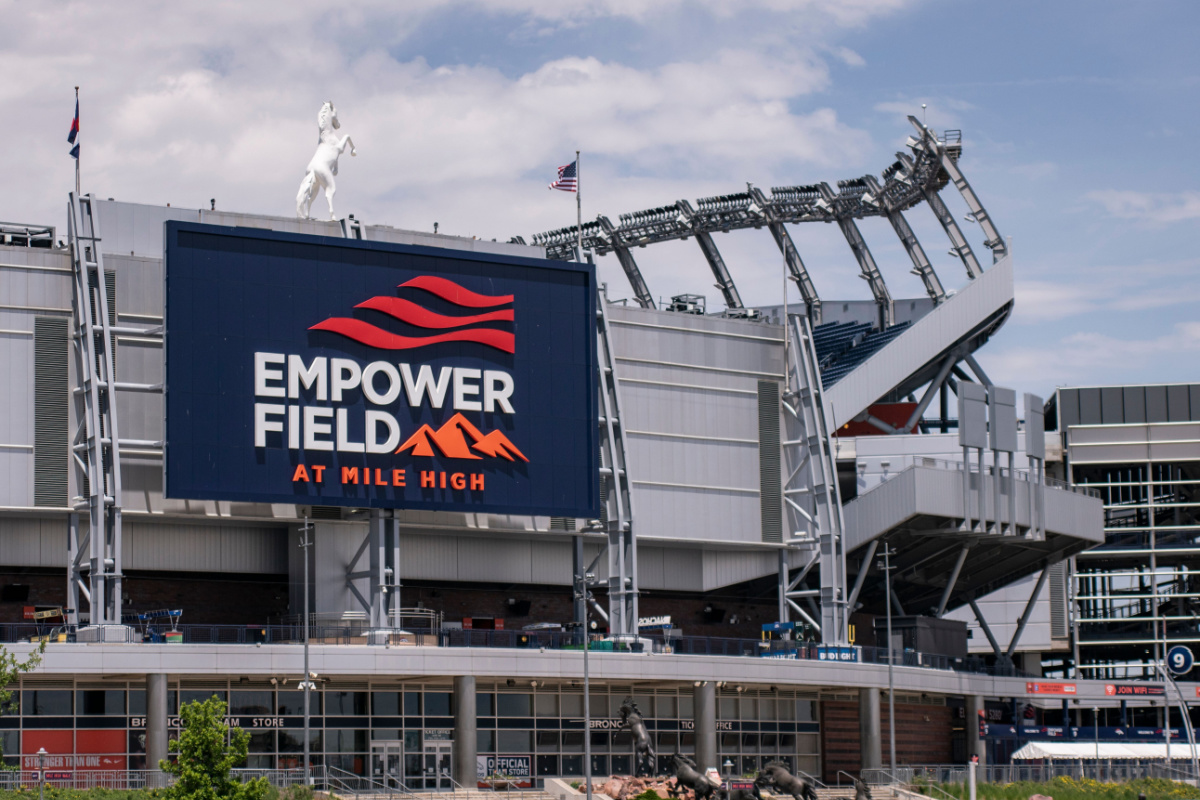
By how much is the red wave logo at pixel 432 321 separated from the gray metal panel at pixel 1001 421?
29079 millimetres

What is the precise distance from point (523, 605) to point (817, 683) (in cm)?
1518

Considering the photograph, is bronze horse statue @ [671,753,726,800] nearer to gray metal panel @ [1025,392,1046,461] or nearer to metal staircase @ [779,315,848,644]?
metal staircase @ [779,315,848,644]

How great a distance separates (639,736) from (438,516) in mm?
14738

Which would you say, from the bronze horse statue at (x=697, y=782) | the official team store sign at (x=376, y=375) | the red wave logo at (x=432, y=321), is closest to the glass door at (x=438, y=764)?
the official team store sign at (x=376, y=375)

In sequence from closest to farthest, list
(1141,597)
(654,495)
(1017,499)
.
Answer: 1. (654,495)
2. (1017,499)
3. (1141,597)

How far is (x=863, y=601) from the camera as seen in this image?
10481 centimetres

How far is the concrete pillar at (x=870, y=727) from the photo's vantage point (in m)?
85.4

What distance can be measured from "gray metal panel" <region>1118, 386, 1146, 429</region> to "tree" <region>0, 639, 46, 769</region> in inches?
3613

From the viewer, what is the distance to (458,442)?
79688 mm

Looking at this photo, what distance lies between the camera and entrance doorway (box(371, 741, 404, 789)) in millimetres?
74500

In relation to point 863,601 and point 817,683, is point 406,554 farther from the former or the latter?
point 863,601

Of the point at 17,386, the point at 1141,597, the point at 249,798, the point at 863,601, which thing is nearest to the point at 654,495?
the point at 863,601

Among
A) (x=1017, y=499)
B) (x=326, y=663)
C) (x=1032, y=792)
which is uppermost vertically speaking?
(x=1017, y=499)

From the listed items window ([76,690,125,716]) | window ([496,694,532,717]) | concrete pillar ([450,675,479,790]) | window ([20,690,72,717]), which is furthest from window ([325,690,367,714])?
window ([20,690,72,717])
